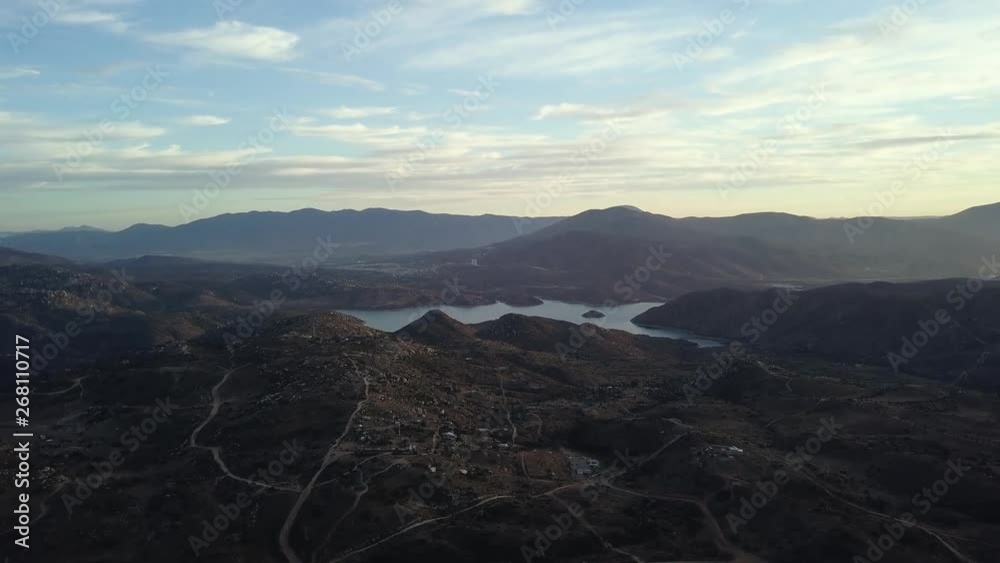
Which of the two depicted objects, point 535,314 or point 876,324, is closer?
point 876,324

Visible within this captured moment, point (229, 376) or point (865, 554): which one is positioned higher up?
point (229, 376)

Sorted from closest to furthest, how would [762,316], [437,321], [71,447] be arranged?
1. [71,447]
2. [437,321]
3. [762,316]

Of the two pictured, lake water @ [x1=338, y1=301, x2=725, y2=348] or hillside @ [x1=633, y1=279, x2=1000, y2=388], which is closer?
hillside @ [x1=633, y1=279, x2=1000, y2=388]

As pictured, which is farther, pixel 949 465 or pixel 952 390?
pixel 952 390

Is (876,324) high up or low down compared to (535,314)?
up

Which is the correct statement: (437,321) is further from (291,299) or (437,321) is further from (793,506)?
(291,299)

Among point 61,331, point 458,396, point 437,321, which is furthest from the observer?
point 61,331

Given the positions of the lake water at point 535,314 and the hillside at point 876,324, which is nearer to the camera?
the hillside at point 876,324

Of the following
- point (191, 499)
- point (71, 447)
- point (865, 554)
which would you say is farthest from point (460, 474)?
point (71, 447)
